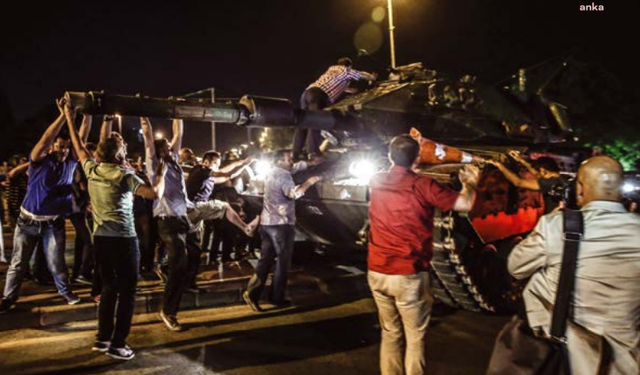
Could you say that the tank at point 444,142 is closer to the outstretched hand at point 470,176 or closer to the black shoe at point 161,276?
Result: the outstretched hand at point 470,176

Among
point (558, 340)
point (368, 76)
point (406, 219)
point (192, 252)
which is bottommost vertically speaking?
point (558, 340)

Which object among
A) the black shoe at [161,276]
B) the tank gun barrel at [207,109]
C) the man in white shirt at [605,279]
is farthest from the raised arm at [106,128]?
the man in white shirt at [605,279]

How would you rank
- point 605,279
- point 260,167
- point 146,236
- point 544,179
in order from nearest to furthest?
point 605,279 < point 544,179 < point 146,236 < point 260,167

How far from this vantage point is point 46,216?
563 cm

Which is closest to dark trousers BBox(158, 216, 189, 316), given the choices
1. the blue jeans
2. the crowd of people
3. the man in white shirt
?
the crowd of people

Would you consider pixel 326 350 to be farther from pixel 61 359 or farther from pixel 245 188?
pixel 245 188

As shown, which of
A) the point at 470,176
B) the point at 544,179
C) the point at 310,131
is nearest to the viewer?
the point at 470,176

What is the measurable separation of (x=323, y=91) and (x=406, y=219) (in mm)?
3451

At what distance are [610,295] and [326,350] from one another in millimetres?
3055

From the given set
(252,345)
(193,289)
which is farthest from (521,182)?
(193,289)

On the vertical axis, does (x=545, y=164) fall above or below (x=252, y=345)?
above

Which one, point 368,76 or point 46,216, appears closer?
point 46,216

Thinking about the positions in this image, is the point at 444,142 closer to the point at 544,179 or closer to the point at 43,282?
the point at 544,179

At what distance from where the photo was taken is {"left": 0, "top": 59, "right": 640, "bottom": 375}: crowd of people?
2.27 metres
